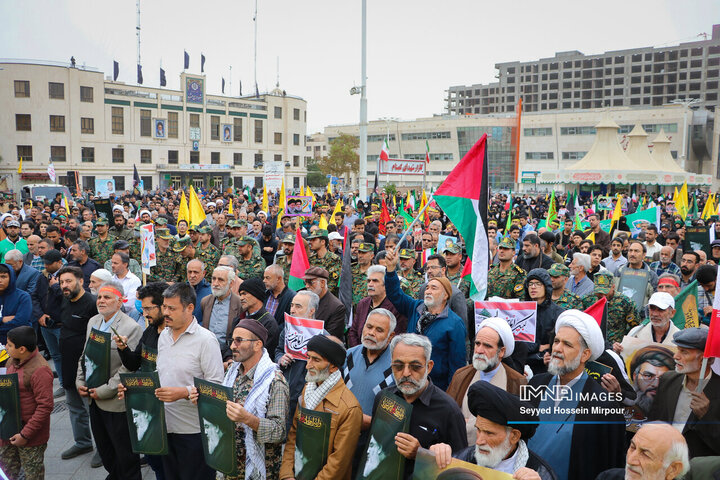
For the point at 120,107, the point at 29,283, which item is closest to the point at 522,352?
the point at 29,283

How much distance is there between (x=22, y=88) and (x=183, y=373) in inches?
2291

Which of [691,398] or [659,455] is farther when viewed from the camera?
[691,398]

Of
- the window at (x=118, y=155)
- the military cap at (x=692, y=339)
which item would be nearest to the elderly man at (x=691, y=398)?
the military cap at (x=692, y=339)

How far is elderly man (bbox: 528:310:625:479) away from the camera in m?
3.30

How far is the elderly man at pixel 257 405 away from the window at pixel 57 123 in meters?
57.9

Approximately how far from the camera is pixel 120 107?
57.1 metres

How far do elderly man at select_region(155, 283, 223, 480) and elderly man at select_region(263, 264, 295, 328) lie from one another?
4.94ft

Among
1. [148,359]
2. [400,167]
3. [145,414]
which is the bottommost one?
[145,414]

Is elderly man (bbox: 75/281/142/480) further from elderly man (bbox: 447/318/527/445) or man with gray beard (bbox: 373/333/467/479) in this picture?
elderly man (bbox: 447/318/527/445)

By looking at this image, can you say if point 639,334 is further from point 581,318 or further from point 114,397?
point 114,397

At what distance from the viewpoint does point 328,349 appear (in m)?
3.66

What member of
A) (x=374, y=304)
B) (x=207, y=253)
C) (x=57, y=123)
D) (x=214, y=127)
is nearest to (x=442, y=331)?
(x=374, y=304)

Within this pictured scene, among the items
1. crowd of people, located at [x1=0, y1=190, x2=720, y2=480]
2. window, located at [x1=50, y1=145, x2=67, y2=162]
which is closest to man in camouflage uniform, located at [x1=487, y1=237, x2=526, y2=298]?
crowd of people, located at [x1=0, y1=190, x2=720, y2=480]

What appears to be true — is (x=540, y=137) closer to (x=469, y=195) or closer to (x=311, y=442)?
(x=469, y=195)
